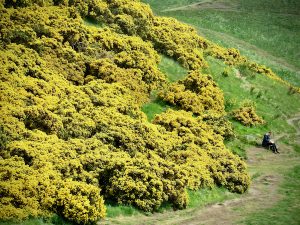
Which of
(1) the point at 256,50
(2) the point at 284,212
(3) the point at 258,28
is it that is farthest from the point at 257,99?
(3) the point at 258,28

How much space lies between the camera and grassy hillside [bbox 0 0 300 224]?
2161 cm

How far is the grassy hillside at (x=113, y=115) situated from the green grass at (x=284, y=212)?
2989 mm

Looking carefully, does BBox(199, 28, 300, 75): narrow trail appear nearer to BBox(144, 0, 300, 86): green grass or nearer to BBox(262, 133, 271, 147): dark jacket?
BBox(144, 0, 300, 86): green grass

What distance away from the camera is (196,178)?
27312 millimetres

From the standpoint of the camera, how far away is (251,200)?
2728cm

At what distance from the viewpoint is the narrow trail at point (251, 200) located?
22812mm

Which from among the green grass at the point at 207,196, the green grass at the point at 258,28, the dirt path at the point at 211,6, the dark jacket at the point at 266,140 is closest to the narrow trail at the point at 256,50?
the green grass at the point at 258,28

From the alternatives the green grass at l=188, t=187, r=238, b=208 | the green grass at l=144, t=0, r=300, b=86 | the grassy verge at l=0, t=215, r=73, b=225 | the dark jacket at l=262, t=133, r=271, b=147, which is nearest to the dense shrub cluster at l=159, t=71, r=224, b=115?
the dark jacket at l=262, t=133, r=271, b=147

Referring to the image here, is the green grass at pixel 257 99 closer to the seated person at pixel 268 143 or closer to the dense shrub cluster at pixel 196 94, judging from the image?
the seated person at pixel 268 143

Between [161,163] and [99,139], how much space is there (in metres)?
4.28

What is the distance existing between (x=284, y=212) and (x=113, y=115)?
1267 centimetres

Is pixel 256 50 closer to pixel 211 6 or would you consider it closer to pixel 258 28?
pixel 258 28

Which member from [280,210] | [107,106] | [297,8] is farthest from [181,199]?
[297,8]

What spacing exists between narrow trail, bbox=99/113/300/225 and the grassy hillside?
0.73 m
